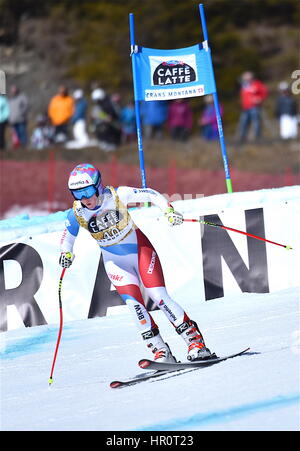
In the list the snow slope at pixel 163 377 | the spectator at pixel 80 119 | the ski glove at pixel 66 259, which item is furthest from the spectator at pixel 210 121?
the ski glove at pixel 66 259

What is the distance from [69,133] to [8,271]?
41.5ft

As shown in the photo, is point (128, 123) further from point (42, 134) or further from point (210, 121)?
point (42, 134)

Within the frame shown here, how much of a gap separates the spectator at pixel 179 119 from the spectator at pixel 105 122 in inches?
45.6

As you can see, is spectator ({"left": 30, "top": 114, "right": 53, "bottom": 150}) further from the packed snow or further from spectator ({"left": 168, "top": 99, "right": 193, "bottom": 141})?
the packed snow

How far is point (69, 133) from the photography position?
70.4ft

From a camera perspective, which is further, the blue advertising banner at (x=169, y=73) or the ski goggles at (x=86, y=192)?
the blue advertising banner at (x=169, y=73)

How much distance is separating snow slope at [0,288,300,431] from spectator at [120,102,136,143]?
36.3 ft

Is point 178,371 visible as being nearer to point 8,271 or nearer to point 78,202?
point 78,202

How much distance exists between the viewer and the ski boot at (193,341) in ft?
23.3

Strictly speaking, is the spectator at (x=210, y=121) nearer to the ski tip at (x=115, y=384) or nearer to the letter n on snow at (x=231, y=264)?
the letter n on snow at (x=231, y=264)

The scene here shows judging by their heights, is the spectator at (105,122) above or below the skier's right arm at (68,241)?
above

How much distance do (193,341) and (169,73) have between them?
3.67 metres

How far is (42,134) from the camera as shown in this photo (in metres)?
21.3
